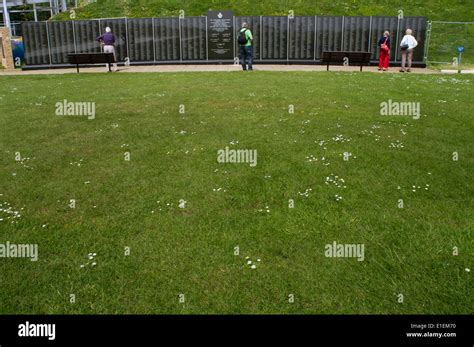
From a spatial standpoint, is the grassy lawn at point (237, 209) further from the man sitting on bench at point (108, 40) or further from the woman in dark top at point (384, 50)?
the man sitting on bench at point (108, 40)

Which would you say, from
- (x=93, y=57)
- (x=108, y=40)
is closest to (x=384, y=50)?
(x=108, y=40)

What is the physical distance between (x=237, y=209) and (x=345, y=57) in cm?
2191

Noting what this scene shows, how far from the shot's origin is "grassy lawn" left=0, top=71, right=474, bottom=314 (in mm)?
5477

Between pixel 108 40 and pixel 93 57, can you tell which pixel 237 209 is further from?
pixel 108 40

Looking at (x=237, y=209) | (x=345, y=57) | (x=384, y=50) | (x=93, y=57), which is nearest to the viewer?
(x=237, y=209)

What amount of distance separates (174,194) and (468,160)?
21.6ft

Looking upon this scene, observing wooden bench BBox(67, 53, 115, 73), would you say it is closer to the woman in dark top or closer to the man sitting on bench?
the man sitting on bench

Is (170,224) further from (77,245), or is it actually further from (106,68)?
(106,68)

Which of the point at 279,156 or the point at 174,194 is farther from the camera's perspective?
the point at 279,156

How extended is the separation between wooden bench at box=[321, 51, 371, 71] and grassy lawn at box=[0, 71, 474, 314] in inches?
479

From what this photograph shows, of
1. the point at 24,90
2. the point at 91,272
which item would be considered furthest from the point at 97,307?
the point at 24,90

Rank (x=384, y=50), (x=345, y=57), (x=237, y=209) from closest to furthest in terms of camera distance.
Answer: (x=237, y=209) → (x=345, y=57) → (x=384, y=50)

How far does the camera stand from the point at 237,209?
7805 millimetres
